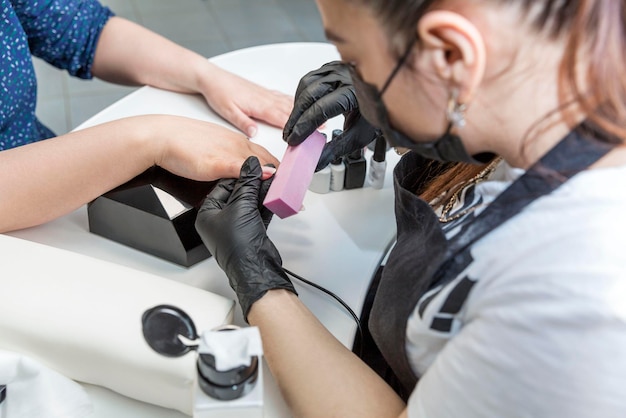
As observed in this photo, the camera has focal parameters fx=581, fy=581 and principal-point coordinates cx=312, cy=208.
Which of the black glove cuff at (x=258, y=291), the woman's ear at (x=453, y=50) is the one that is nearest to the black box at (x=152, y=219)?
the black glove cuff at (x=258, y=291)

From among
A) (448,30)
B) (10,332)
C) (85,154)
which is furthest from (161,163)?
(448,30)

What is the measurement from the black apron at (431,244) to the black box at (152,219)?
292 mm

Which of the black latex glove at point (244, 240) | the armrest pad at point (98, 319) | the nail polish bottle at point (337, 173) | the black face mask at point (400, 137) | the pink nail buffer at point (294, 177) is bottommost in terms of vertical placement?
the armrest pad at point (98, 319)

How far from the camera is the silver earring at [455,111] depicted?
554mm

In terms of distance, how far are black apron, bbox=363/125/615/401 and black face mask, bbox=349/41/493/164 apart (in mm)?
66

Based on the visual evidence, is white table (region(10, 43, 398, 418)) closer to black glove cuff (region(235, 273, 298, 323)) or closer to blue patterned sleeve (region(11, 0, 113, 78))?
black glove cuff (region(235, 273, 298, 323))

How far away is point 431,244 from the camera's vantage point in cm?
67

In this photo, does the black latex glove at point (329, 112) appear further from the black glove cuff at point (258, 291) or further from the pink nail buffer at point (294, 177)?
the black glove cuff at point (258, 291)

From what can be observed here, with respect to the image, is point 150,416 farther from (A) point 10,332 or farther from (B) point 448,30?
(B) point 448,30

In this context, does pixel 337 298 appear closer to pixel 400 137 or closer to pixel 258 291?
pixel 258 291

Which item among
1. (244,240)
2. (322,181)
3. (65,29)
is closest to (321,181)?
(322,181)

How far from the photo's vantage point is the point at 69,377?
0.70m

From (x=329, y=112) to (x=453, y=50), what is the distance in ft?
1.42

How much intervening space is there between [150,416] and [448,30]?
1.77 feet
